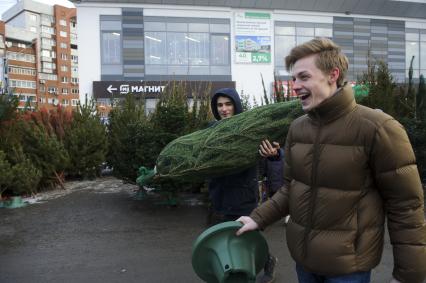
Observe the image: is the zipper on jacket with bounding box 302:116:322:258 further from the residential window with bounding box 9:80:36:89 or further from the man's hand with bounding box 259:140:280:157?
the residential window with bounding box 9:80:36:89

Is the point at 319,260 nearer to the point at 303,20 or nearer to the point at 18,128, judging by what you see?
the point at 18,128

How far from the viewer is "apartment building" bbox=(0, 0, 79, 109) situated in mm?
76812

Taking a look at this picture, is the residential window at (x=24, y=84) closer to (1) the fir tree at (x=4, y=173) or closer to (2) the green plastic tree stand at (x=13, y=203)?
(1) the fir tree at (x=4, y=173)

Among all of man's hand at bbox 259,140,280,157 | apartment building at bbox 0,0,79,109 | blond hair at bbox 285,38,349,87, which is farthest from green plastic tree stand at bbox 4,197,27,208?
apartment building at bbox 0,0,79,109

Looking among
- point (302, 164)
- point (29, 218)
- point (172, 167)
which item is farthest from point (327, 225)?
point (29, 218)

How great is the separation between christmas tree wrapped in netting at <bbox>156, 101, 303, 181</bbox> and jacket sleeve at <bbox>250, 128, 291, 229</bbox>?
34.8 inches

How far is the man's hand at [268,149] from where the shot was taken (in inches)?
117

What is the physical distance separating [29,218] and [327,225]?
619 cm

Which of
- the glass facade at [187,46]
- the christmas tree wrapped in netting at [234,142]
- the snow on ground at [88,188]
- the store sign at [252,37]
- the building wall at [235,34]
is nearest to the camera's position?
the christmas tree wrapped in netting at [234,142]

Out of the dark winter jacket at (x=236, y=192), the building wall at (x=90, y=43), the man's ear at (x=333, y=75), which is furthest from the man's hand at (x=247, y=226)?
the building wall at (x=90, y=43)

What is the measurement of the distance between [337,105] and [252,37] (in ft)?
106

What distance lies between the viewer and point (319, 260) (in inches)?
73.5

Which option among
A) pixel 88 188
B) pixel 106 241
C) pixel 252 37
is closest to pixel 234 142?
pixel 106 241

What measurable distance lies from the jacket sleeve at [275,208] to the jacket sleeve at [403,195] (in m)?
0.52
